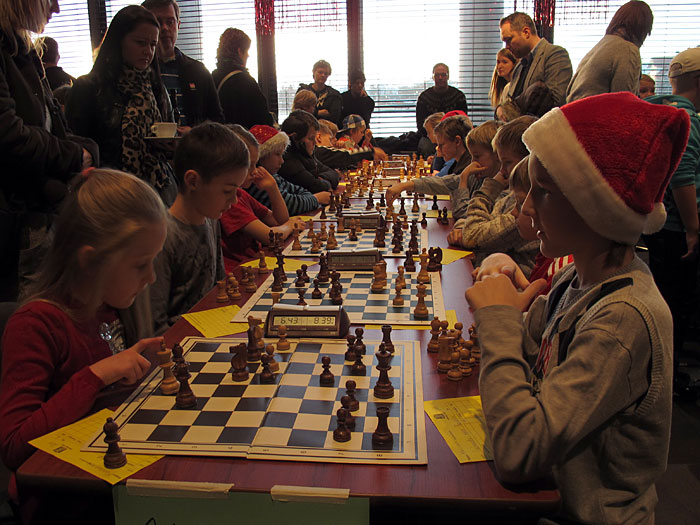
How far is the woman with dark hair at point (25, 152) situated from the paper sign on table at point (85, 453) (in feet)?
4.91

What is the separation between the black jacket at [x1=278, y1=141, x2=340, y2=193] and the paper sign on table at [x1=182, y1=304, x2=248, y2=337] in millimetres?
2703

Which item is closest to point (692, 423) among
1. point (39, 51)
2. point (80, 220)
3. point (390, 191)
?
point (390, 191)

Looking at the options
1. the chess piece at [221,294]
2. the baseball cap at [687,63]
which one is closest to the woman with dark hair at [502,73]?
the baseball cap at [687,63]

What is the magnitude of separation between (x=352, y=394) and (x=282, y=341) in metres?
0.40

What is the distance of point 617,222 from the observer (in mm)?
1191

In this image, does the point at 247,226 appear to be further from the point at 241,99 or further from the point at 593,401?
the point at 593,401

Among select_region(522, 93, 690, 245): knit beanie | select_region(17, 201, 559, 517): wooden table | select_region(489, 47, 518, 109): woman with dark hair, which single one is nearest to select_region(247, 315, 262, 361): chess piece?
select_region(17, 201, 559, 517): wooden table

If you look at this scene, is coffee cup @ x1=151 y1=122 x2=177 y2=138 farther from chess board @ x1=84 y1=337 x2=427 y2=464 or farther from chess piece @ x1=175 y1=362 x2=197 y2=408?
chess piece @ x1=175 y1=362 x2=197 y2=408

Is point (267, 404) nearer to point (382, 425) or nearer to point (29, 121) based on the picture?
point (382, 425)

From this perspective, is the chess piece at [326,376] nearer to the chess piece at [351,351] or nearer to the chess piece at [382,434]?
the chess piece at [351,351]

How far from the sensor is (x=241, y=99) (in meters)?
4.82

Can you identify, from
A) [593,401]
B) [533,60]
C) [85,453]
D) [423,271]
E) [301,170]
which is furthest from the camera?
[301,170]

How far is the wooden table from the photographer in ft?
3.49

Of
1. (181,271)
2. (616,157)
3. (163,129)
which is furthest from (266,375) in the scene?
(163,129)
